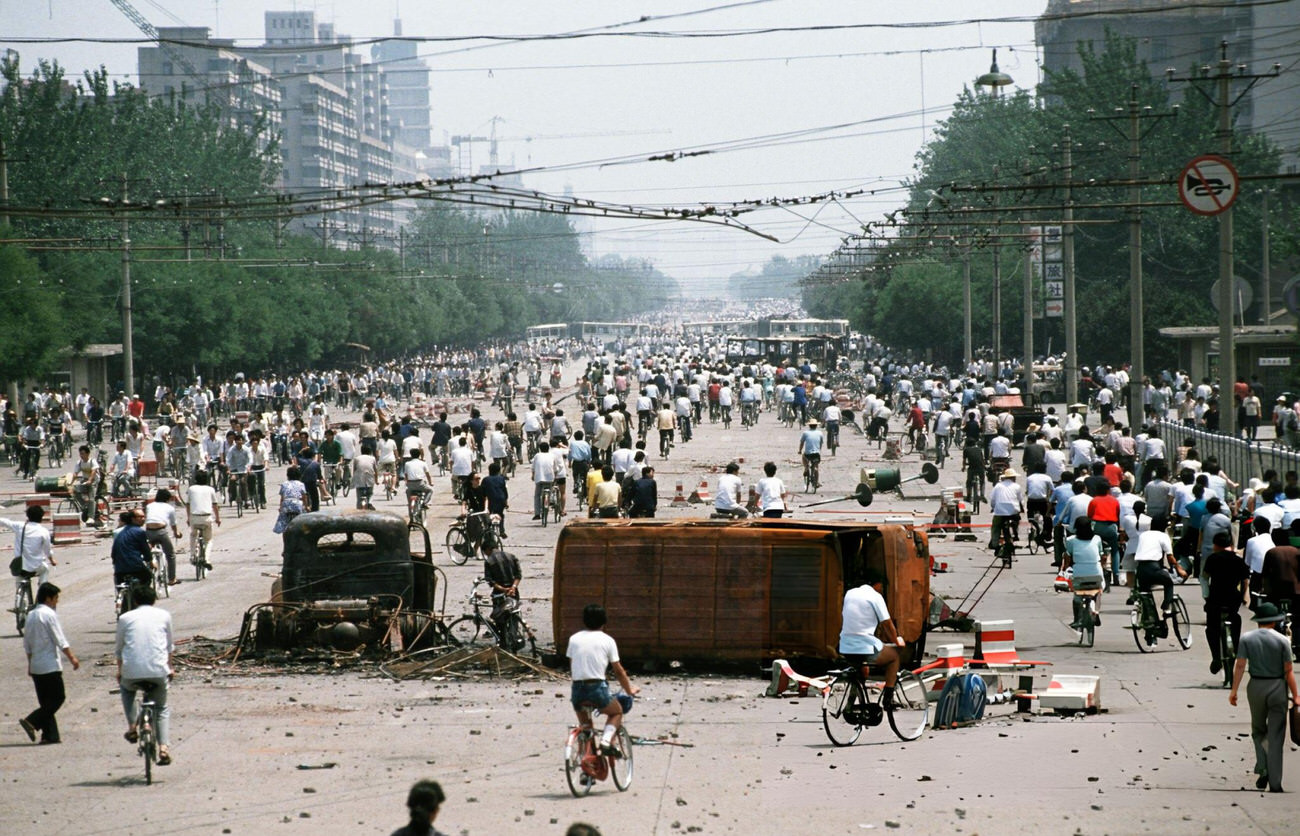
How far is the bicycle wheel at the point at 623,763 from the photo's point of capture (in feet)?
38.8

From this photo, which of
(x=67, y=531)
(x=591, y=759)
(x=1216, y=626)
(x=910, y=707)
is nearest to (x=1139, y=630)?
(x=1216, y=626)

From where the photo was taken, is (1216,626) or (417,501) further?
(417,501)

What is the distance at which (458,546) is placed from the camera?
2489cm

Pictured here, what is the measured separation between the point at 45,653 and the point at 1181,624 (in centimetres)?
1191

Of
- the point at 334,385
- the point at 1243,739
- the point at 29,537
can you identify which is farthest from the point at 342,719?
the point at 334,385

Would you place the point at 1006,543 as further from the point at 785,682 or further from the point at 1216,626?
the point at 785,682

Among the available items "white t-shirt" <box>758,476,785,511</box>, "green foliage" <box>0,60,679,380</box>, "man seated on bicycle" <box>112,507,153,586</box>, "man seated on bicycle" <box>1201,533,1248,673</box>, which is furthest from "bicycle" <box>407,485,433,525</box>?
"man seated on bicycle" <box>1201,533,1248,673</box>

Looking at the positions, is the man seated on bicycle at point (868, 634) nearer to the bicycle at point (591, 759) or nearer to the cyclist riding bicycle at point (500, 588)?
the bicycle at point (591, 759)

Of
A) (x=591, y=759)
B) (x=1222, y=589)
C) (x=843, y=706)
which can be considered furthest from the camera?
(x=1222, y=589)

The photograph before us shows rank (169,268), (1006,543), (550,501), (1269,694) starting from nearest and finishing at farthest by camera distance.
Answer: (1269,694)
(1006,543)
(550,501)
(169,268)

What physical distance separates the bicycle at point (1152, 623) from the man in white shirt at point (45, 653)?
431 inches

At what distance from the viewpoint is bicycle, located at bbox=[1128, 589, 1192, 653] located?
60.2ft

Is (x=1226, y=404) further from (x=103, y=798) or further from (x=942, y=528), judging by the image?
(x=103, y=798)

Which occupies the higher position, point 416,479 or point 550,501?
point 416,479
